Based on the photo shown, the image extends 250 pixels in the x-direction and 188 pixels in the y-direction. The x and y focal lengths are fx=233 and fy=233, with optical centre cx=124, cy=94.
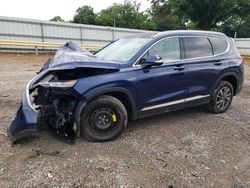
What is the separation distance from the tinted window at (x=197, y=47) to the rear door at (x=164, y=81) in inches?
9.0

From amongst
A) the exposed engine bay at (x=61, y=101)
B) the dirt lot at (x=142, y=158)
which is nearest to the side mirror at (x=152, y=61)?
the exposed engine bay at (x=61, y=101)

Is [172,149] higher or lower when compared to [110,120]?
lower

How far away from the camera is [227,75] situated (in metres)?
5.23

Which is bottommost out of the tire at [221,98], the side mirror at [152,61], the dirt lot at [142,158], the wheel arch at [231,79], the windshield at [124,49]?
the dirt lot at [142,158]

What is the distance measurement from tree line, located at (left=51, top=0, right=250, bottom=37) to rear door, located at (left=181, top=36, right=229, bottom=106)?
25.9m

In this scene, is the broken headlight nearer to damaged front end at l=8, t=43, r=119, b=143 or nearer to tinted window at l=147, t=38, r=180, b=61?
damaged front end at l=8, t=43, r=119, b=143

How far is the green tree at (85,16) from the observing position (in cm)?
3956

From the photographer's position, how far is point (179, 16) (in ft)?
105

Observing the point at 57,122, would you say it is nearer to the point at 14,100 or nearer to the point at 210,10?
the point at 14,100

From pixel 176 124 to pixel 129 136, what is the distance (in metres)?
1.12

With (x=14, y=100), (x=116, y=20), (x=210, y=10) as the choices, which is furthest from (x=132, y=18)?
(x=14, y=100)

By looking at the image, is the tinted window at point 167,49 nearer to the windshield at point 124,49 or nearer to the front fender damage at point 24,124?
the windshield at point 124,49

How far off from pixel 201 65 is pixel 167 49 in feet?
2.87

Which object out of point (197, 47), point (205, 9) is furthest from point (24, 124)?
point (205, 9)
